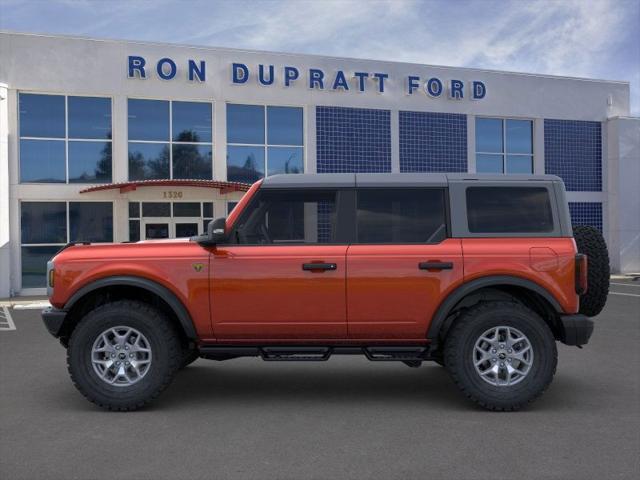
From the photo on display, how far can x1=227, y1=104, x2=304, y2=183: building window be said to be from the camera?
20.1 m

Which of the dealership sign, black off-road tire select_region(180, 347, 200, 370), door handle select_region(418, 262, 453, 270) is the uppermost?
the dealership sign

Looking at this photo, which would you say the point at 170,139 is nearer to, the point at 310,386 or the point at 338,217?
the point at 310,386

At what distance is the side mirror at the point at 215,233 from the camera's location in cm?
524

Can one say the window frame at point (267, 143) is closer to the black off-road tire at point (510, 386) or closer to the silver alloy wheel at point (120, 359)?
the silver alloy wheel at point (120, 359)

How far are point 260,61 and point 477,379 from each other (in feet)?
55.3

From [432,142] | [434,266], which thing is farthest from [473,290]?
[432,142]

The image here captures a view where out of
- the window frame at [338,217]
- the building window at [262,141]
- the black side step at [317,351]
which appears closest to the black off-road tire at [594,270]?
the black side step at [317,351]

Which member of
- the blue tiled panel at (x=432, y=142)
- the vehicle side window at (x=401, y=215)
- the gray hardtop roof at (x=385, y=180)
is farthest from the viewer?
the blue tiled panel at (x=432, y=142)

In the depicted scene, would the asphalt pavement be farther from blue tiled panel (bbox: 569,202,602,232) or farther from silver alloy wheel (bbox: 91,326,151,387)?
blue tiled panel (bbox: 569,202,602,232)

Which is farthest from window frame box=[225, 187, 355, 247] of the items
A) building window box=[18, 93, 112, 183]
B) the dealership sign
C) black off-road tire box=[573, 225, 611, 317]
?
the dealership sign

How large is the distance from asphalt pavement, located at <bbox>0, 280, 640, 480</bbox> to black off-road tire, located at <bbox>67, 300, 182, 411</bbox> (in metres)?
0.14

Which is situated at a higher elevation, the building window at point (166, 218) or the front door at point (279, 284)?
the building window at point (166, 218)

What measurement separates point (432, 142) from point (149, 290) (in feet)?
60.3

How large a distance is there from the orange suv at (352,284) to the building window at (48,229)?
14155 mm
